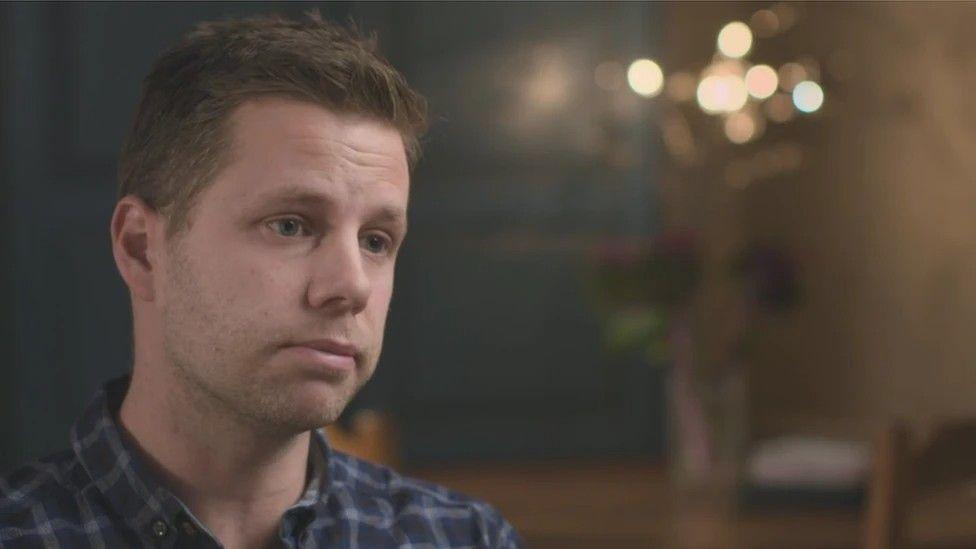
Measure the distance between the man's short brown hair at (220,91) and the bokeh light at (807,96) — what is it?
2333 mm

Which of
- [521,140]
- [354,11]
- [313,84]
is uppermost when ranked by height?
[354,11]

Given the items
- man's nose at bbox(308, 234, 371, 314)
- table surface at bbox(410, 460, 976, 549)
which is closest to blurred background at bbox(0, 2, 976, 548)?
table surface at bbox(410, 460, 976, 549)

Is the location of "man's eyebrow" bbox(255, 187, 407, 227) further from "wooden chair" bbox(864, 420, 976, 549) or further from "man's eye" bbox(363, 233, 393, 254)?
"wooden chair" bbox(864, 420, 976, 549)

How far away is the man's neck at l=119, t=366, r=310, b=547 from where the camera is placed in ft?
3.81

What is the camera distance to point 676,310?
3.05 metres

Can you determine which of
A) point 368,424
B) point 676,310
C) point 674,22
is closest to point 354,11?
point 674,22

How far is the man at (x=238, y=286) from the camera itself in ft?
3.68

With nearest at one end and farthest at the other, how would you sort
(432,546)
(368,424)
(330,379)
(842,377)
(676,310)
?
(330,379)
(432,546)
(368,424)
(676,310)
(842,377)

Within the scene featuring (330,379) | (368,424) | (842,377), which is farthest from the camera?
(842,377)

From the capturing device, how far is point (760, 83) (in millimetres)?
3396

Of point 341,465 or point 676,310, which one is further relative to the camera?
point 676,310

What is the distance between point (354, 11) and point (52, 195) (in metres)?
0.92

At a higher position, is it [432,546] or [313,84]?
[313,84]

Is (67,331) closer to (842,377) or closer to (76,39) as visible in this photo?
(76,39)
